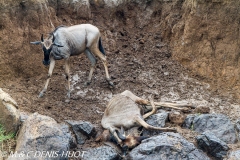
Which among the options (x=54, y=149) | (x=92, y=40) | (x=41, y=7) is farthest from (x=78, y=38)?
(x=54, y=149)

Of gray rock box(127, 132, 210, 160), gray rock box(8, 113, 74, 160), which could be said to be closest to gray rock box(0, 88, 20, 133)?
gray rock box(8, 113, 74, 160)

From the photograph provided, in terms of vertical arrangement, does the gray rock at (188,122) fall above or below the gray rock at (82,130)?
above

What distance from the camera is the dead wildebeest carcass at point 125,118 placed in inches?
284

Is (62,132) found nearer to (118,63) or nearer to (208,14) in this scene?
(118,63)

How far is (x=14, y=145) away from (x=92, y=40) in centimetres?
345

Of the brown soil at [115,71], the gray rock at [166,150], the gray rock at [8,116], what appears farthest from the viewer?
the brown soil at [115,71]

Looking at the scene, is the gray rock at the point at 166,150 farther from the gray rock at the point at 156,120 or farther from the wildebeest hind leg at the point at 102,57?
the wildebeest hind leg at the point at 102,57

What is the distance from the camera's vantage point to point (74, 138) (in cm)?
727

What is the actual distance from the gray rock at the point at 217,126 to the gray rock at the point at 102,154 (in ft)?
5.26

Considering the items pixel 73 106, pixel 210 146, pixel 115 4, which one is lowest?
pixel 73 106

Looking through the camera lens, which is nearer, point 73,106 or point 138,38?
point 73,106

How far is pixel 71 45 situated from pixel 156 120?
274 cm

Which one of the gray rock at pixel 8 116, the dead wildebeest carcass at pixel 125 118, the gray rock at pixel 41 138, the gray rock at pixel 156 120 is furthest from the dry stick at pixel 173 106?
the gray rock at pixel 8 116

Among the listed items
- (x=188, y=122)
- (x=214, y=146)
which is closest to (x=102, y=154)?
(x=214, y=146)
